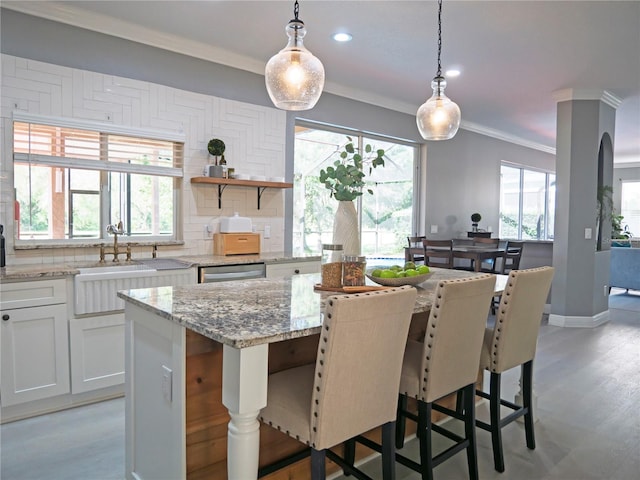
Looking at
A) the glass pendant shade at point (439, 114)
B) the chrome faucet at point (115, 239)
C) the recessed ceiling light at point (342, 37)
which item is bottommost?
the chrome faucet at point (115, 239)

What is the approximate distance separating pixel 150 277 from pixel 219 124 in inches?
65.6

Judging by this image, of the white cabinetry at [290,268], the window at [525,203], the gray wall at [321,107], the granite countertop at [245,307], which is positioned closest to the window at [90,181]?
the gray wall at [321,107]

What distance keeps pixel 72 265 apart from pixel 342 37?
2.72 meters

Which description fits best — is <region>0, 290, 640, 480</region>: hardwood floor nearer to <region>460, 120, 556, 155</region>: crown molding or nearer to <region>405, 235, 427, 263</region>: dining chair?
<region>405, 235, 427, 263</region>: dining chair

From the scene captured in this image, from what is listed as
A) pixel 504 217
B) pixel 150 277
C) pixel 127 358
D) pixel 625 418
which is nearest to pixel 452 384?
pixel 127 358

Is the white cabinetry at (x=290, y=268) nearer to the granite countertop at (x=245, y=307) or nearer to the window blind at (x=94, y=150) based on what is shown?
the window blind at (x=94, y=150)

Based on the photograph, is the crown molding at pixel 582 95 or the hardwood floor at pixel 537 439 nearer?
the hardwood floor at pixel 537 439

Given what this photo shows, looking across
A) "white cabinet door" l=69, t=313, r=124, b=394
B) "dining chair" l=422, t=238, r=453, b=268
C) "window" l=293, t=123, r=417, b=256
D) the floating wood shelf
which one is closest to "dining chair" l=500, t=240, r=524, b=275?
"dining chair" l=422, t=238, r=453, b=268

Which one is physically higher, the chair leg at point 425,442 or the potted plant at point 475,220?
the potted plant at point 475,220

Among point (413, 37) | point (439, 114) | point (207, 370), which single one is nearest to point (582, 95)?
point (413, 37)

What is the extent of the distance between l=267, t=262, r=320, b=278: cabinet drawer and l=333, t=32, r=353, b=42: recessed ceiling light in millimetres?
1941

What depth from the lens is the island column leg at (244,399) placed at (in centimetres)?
141

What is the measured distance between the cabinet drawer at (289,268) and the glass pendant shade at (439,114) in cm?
171

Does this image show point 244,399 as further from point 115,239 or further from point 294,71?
point 115,239
